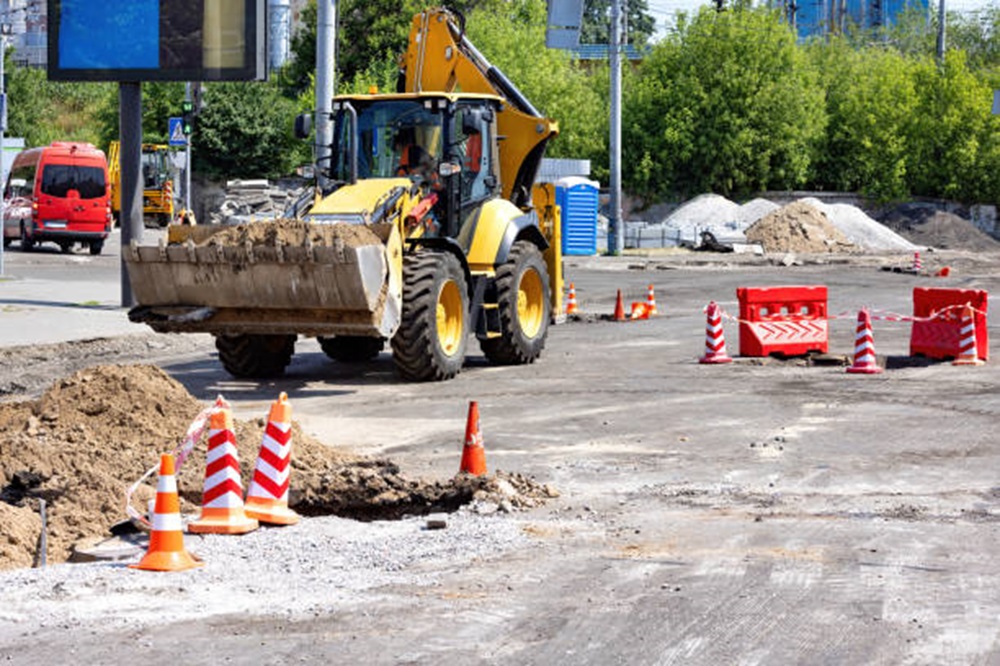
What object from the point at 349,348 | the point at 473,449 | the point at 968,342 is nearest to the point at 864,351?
the point at 968,342

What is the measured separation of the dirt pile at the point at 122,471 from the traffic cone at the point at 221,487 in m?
0.79

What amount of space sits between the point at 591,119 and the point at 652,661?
59569mm

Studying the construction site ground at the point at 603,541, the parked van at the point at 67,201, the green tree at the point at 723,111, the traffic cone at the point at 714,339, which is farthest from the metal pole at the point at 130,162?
the green tree at the point at 723,111

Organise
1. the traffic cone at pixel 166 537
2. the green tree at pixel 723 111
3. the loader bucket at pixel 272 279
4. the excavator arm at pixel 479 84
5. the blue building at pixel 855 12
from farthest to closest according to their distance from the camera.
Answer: the blue building at pixel 855 12
the green tree at pixel 723 111
the excavator arm at pixel 479 84
the loader bucket at pixel 272 279
the traffic cone at pixel 166 537

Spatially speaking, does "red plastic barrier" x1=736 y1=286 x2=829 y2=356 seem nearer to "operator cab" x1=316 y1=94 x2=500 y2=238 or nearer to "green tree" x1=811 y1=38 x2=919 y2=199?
"operator cab" x1=316 y1=94 x2=500 y2=238

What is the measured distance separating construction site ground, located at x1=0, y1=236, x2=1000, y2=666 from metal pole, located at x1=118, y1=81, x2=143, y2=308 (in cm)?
734

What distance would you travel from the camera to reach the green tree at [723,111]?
197ft

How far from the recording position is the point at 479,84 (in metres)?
20.1

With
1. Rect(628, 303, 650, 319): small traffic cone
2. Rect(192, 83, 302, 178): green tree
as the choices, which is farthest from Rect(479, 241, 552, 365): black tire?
Rect(192, 83, 302, 178): green tree

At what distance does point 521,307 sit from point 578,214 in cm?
2898

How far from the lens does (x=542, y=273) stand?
768 inches

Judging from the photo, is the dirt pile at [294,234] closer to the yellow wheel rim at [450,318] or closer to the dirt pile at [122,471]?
the yellow wheel rim at [450,318]

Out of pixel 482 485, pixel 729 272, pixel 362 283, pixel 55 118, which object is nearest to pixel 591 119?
pixel 729 272

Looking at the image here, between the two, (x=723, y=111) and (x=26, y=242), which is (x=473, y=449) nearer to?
(x=26, y=242)
